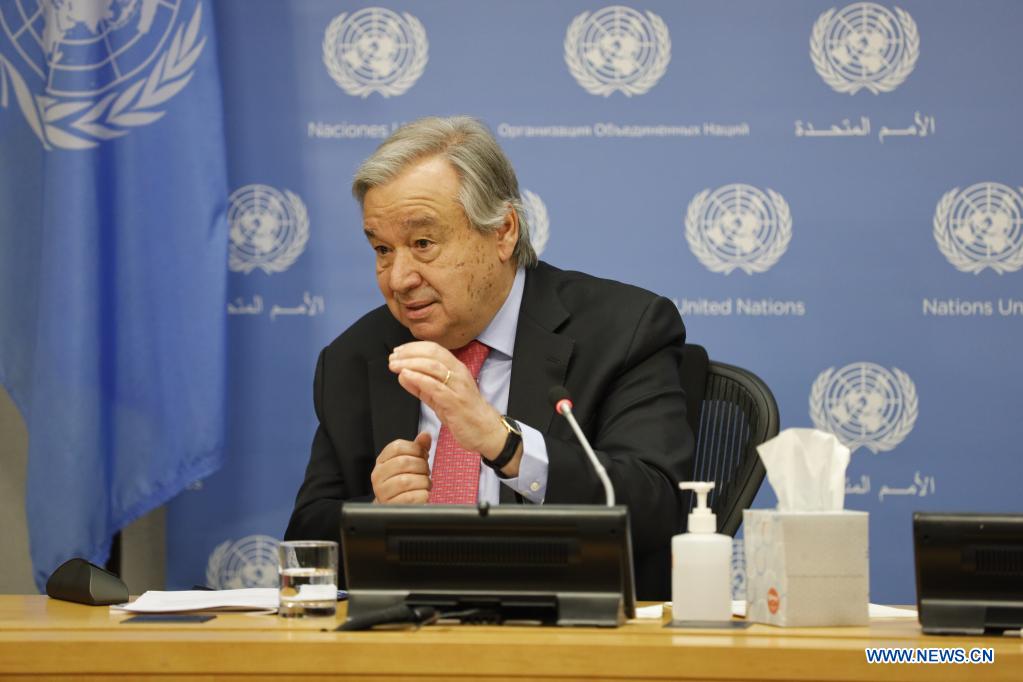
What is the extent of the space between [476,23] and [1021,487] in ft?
6.65

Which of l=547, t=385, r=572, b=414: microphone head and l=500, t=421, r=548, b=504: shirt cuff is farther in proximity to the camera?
l=500, t=421, r=548, b=504: shirt cuff

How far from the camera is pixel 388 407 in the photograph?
265cm

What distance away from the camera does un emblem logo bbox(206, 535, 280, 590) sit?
346cm

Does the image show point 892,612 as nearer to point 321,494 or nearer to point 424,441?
point 424,441

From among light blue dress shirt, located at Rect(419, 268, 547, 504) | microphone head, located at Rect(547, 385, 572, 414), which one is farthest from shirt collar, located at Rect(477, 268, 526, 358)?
microphone head, located at Rect(547, 385, 572, 414)

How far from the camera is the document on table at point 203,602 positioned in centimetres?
179

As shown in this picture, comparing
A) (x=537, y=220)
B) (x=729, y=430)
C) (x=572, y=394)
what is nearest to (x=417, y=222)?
(x=572, y=394)

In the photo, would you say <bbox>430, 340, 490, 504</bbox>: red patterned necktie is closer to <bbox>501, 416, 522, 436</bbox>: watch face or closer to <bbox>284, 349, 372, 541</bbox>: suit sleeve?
<bbox>284, 349, 372, 541</bbox>: suit sleeve

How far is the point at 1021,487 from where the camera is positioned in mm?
3342

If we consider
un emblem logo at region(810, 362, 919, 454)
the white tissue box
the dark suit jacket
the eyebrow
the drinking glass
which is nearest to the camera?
the white tissue box

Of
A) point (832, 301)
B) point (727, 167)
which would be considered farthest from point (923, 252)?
point (727, 167)

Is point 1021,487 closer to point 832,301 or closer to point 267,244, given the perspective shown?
point 832,301

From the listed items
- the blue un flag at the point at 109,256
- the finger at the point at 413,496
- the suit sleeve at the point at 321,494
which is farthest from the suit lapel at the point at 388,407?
the blue un flag at the point at 109,256

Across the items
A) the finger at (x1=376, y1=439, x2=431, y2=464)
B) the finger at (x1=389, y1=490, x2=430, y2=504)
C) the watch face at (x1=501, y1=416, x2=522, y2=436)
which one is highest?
the watch face at (x1=501, y1=416, x2=522, y2=436)
